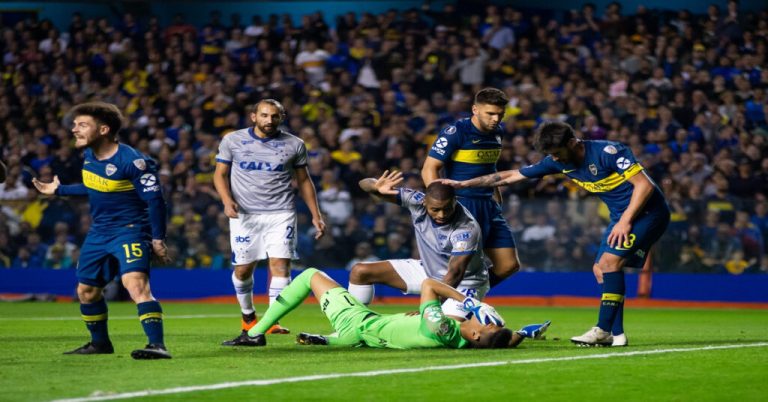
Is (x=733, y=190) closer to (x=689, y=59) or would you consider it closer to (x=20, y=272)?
(x=689, y=59)

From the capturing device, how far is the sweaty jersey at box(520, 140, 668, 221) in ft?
33.3

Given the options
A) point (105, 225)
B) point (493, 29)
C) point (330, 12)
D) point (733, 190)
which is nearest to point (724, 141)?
point (733, 190)

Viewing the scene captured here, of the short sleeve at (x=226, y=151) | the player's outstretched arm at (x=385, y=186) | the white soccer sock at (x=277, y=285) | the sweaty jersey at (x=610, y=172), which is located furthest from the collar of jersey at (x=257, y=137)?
the sweaty jersey at (x=610, y=172)

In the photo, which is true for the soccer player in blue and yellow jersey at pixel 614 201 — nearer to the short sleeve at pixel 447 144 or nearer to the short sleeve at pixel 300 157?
the short sleeve at pixel 447 144

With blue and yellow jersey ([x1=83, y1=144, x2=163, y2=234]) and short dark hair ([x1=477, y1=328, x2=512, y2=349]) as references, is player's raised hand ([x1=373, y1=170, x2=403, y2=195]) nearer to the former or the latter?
short dark hair ([x1=477, y1=328, x2=512, y2=349])

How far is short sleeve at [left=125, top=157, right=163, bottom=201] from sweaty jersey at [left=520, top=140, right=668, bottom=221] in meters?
3.55

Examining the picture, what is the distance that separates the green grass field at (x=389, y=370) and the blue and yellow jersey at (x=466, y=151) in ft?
5.60

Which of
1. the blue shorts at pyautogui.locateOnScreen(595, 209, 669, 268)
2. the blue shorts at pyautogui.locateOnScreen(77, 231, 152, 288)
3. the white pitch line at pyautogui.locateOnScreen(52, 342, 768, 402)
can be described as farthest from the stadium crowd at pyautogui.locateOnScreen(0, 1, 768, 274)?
the blue shorts at pyautogui.locateOnScreen(77, 231, 152, 288)

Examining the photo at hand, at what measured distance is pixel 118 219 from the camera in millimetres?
8945

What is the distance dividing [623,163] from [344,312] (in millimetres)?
2633

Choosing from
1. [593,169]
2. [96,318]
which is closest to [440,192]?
[593,169]

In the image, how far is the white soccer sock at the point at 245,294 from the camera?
11.9 metres

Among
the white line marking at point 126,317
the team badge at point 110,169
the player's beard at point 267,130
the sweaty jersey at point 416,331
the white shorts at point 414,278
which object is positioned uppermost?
the player's beard at point 267,130

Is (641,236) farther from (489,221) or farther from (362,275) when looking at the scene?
(362,275)
